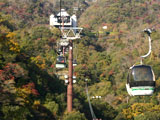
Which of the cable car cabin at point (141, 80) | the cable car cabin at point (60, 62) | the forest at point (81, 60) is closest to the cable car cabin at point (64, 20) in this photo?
the forest at point (81, 60)

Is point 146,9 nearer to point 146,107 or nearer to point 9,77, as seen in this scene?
point 146,107

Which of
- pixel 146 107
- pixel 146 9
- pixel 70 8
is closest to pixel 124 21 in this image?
pixel 146 9

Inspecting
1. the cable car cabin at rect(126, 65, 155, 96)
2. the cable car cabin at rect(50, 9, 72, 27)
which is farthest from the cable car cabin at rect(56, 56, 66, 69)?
the cable car cabin at rect(50, 9, 72, 27)

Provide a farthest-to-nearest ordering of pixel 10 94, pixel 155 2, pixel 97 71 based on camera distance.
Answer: pixel 155 2 < pixel 97 71 < pixel 10 94

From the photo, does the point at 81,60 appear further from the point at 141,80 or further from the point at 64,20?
the point at 141,80

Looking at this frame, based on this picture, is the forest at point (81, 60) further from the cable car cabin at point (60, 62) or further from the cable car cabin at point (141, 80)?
the cable car cabin at point (60, 62)

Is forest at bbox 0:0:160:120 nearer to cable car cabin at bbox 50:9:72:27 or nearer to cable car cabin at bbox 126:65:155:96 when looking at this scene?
cable car cabin at bbox 126:65:155:96
